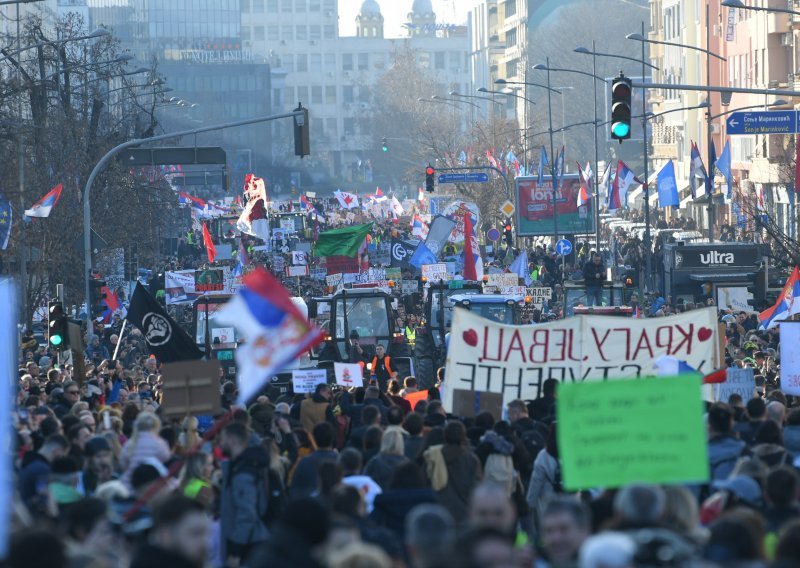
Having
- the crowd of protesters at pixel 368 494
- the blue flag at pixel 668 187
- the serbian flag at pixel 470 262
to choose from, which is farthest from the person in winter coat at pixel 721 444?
the blue flag at pixel 668 187

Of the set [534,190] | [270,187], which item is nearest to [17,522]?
[534,190]

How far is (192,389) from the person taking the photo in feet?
40.5

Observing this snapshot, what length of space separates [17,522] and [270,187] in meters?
148

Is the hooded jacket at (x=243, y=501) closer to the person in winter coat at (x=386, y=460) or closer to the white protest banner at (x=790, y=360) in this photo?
the person in winter coat at (x=386, y=460)

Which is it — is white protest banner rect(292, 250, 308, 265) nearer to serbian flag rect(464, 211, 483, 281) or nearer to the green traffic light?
serbian flag rect(464, 211, 483, 281)

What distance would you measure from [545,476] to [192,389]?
2400 millimetres

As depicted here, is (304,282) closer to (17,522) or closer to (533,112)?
(17,522)

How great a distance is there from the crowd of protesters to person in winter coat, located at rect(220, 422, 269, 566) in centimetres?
1

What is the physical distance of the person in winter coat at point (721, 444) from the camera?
36.9ft

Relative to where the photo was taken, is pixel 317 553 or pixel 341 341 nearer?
pixel 317 553

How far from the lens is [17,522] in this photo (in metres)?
8.05

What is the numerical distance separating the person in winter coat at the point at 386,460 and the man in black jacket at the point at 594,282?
23.5 m

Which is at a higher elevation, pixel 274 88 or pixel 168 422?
pixel 274 88

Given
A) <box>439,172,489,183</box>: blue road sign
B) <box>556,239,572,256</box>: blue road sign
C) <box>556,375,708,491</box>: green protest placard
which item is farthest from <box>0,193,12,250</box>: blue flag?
<box>439,172,489,183</box>: blue road sign
